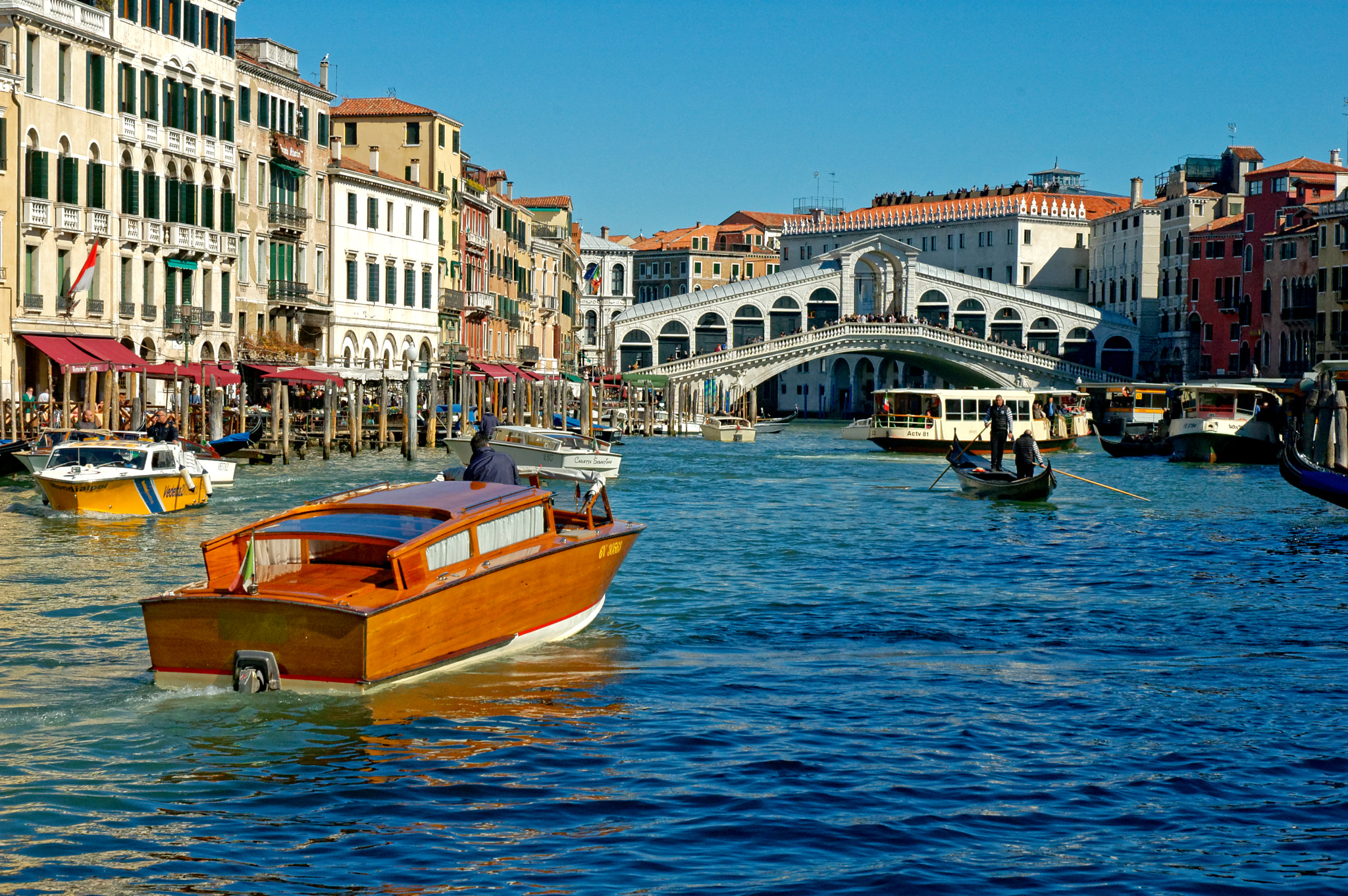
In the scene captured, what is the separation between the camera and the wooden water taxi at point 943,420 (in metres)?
44.7

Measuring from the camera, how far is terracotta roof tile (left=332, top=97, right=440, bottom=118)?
170ft

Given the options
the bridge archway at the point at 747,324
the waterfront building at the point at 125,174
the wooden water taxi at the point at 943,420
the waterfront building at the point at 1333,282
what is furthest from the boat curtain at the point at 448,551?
the bridge archway at the point at 747,324

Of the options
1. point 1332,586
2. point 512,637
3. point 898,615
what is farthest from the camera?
point 1332,586

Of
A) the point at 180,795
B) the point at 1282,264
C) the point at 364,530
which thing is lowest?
the point at 180,795

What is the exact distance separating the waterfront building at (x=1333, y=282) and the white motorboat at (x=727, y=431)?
18.6 meters

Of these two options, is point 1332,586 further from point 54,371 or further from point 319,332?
point 319,332

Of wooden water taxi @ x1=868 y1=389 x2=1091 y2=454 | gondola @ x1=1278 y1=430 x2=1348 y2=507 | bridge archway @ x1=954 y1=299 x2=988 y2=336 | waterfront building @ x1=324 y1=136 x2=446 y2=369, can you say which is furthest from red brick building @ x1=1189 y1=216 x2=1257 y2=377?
gondola @ x1=1278 y1=430 x2=1348 y2=507

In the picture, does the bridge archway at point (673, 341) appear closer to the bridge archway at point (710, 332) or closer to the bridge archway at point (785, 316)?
the bridge archway at point (710, 332)

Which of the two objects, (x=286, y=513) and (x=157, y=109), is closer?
(x=286, y=513)

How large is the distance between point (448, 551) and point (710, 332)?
241ft

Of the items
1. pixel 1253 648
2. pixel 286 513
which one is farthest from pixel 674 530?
pixel 286 513

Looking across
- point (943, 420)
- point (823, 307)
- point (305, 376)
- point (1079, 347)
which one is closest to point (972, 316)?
point (1079, 347)

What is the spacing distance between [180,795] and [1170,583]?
35.7 ft

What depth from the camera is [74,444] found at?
22.0 metres
